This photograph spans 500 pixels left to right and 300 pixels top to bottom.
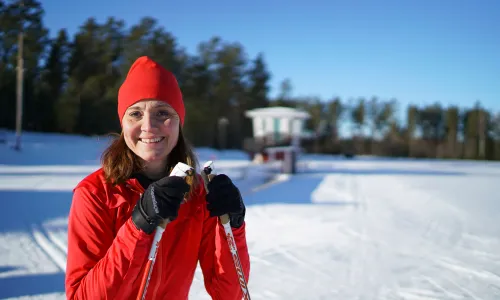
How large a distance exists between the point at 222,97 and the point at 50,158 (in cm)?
2405

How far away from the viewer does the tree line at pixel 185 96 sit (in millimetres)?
27359

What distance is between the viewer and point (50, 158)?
19.2 meters

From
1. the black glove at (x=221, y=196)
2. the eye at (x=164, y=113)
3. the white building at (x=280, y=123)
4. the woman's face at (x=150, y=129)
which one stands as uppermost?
the white building at (x=280, y=123)

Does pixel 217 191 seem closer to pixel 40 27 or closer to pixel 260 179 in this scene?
pixel 260 179

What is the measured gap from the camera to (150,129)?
1692 millimetres

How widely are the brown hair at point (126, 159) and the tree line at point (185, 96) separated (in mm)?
25913

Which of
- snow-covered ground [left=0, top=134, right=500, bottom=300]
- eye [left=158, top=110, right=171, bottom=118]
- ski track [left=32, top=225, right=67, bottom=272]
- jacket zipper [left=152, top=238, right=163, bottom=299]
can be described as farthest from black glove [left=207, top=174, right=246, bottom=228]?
ski track [left=32, top=225, right=67, bottom=272]

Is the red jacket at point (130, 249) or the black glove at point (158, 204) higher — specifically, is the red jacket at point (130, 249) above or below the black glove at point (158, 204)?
below

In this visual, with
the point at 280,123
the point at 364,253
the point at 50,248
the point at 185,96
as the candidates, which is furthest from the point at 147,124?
the point at 185,96

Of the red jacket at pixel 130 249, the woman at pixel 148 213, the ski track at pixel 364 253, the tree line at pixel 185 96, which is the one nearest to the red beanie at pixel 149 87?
the woman at pixel 148 213

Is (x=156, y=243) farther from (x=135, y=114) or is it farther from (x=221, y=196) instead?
(x=135, y=114)

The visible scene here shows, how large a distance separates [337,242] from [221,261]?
4.16m

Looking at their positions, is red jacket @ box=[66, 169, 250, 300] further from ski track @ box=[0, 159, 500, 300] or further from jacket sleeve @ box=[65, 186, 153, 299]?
ski track @ box=[0, 159, 500, 300]

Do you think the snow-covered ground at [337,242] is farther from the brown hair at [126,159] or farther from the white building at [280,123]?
the white building at [280,123]
